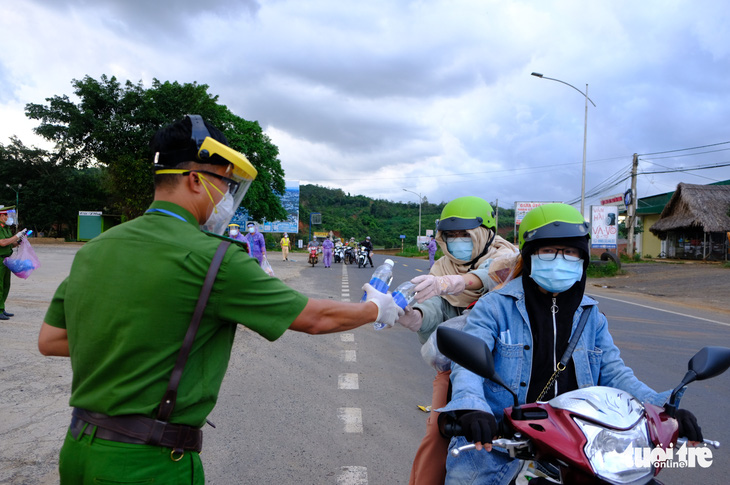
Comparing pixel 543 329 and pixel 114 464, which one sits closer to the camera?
pixel 114 464

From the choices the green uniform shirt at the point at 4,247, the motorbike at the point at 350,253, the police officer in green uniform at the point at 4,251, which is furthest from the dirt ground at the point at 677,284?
the green uniform shirt at the point at 4,247

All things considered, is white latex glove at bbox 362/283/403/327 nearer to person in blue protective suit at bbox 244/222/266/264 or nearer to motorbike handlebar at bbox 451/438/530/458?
motorbike handlebar at bbox 451/438/530/458

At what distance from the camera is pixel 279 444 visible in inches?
155

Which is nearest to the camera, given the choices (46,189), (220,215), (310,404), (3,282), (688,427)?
(688,427)

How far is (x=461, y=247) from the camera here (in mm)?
3334

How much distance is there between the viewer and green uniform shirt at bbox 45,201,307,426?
158cm

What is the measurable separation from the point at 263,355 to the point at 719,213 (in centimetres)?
3275

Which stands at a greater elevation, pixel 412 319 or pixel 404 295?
pixel 404 295

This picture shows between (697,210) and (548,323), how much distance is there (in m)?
34.4

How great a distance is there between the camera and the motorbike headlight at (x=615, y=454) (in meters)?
1.49

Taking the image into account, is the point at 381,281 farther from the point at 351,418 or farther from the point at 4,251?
the point at 4,251

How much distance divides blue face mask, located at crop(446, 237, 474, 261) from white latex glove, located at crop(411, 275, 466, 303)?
15.8 inches

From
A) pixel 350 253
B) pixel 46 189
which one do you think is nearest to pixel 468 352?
pixel 350 253

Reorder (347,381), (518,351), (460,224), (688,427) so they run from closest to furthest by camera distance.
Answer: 1. (688,427)
2. (518,351)
3. (460,224)
4. (347,381)
